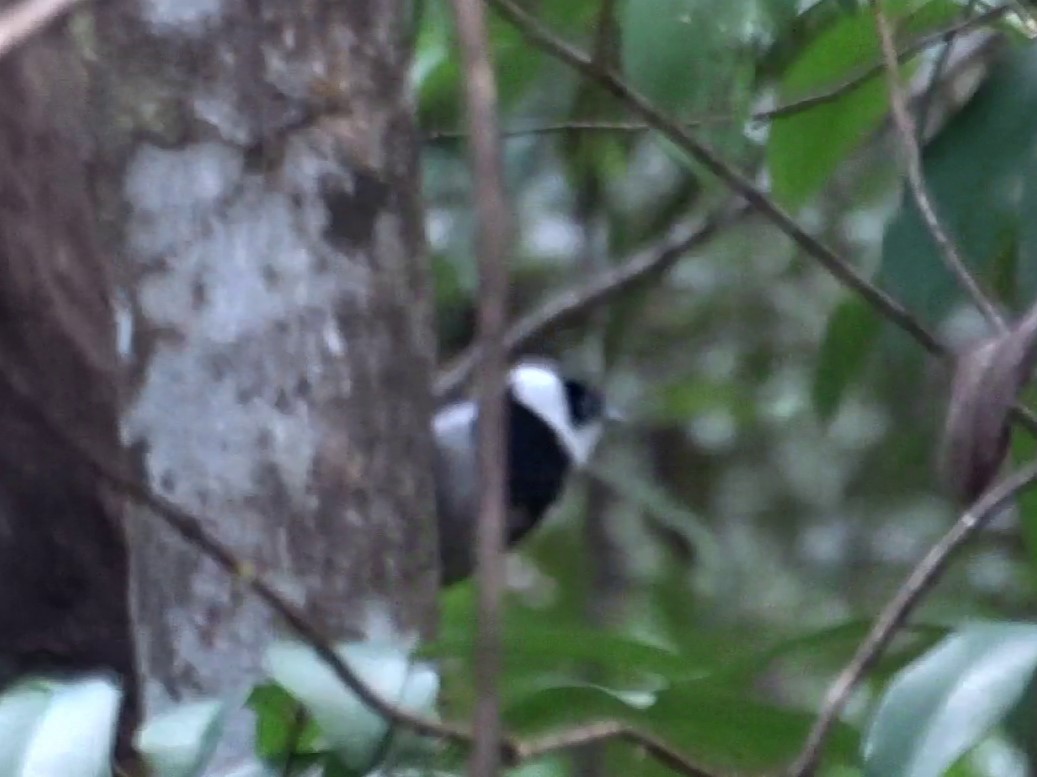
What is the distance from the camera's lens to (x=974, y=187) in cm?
120

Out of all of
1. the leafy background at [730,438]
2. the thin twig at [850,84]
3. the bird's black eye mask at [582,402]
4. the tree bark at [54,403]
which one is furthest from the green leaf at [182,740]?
the bird's black eye mask at [582,402]

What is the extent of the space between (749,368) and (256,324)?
5.34 feet

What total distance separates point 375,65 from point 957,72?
0.54 metres

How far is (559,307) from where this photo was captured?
2.03 m

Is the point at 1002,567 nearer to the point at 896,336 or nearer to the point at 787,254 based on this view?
the point at 787,254

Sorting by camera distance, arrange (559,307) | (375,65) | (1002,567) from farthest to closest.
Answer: (1002,567)
(559,307)
(375,65)

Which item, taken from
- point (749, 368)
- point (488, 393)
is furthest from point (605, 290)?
point (488, 393)

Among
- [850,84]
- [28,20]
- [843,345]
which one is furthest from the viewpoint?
[843,345]

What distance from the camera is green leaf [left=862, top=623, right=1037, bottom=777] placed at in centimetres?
74

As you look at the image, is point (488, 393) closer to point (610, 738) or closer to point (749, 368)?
point (610, 738)

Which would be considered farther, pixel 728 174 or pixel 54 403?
pixel 54 403

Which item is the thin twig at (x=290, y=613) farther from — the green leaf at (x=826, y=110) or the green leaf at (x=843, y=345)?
the green leaf at (x=843, y=345)

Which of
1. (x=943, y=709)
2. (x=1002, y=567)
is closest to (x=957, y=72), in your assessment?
(x=943, y=709)

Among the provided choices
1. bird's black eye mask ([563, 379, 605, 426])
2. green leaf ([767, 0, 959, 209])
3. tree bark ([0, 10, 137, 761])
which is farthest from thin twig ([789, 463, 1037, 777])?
bird's black eye mask ([563, 379, 605, 426])
